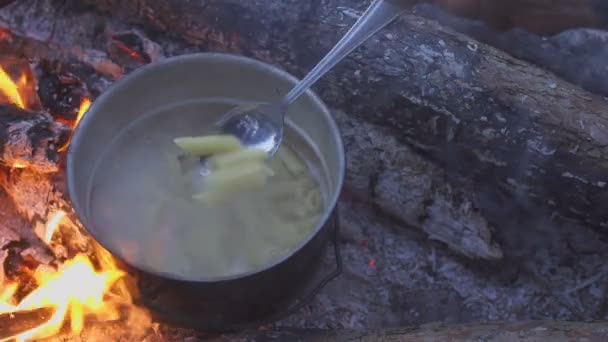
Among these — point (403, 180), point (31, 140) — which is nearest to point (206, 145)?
point (31, 140)

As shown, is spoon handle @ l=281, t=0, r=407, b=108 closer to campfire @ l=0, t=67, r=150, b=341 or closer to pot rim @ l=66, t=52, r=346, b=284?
pot rim @ l=66, t=52, r=346, b=284

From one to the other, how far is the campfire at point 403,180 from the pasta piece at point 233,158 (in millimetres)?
531

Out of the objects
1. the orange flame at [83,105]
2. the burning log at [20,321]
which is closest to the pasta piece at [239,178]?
the burning log at [20,321]

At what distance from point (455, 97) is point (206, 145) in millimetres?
947

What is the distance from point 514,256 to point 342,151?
1034 millimetres

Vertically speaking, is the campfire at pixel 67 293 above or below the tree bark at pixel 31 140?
below

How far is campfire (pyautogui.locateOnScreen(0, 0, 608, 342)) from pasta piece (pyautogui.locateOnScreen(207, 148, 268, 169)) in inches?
20.9

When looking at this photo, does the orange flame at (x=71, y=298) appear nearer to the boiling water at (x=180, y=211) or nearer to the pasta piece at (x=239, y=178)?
the boiling water at (x=180, y=211)

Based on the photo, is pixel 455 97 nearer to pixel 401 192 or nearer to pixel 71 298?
pixel 401 192

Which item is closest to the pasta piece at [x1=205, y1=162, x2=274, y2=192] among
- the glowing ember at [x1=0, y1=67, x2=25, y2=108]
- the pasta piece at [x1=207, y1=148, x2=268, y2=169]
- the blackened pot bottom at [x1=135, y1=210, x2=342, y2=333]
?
the pasta piece at [x1=207, y1=148, x2=268, y2=169]

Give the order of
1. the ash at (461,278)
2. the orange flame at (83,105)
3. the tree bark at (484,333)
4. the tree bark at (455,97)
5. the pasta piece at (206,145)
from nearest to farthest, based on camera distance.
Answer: the tree bark at (484,333)
the pasta piece at (206,145)
the tree bark at (455,97)
the ash at (461,278)
the orange flame at (83,105)

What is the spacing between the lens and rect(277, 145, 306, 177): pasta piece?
8.27ft

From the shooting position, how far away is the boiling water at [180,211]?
2.17 meters

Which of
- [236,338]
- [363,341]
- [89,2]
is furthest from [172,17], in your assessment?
[363,341]
